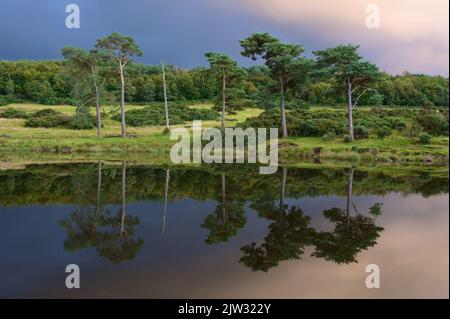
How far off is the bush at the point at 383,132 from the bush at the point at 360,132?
42.5 inches

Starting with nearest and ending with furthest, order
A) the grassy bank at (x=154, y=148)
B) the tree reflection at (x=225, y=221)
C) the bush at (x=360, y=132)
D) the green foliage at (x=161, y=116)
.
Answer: the tree reflection at (x=225, y=221) → the grassy bank at (x=154, y=148) → the bush at (x=360, y=132) → the green foliage at (x=161, y=116)

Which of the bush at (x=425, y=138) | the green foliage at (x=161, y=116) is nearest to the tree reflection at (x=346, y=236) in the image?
the bush at (x=425, y=138)

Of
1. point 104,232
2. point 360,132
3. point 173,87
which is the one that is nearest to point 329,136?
point 360,132

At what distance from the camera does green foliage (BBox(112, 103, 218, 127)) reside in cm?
5441

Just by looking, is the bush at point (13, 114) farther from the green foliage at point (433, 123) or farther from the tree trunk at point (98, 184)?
the green foliage at point (433, 123)

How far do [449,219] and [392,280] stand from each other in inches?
213

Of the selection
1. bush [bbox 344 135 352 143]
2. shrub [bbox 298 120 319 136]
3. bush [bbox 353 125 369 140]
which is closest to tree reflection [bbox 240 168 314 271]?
bush [bbox 344 135 352 143]

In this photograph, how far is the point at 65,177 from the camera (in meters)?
21.6

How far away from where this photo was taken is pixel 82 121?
47250 millimetres

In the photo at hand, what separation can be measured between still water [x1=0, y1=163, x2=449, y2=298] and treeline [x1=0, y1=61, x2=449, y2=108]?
87.1ft

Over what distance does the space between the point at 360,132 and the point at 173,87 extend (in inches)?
2003

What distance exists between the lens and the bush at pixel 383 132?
3453 centimetres

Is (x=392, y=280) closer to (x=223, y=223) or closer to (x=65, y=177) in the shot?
(x=223, y=223)

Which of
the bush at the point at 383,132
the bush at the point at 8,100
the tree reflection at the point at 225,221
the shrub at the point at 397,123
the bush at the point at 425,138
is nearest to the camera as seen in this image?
the tree reflection at the point at 225,221
